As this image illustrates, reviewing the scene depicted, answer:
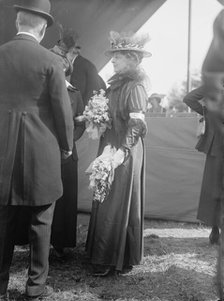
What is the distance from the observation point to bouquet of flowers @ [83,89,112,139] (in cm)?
342

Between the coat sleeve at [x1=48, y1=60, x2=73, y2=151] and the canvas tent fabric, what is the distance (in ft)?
8.85

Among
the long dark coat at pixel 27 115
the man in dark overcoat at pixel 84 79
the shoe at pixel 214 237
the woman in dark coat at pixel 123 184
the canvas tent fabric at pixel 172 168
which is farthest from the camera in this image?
the canvas tent fabric at pixel 172 168

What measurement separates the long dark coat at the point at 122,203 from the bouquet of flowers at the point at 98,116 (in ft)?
0.18

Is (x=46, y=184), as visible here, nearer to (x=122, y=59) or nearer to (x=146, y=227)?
(x=122, y=59)

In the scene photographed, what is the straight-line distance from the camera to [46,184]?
279 centimetres

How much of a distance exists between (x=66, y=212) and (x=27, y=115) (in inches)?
53.0

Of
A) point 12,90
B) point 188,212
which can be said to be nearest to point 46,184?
point 12,90

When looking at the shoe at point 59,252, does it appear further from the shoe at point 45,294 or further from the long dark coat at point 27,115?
the long dark coat at point 27,115

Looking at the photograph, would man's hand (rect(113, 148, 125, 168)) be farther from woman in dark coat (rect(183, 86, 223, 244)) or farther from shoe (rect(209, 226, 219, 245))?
shoe (rect(209, 226, 219, 245))

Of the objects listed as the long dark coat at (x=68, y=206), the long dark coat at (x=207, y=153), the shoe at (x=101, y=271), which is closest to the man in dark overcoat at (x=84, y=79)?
the long dark coat at (x=68, y=206)

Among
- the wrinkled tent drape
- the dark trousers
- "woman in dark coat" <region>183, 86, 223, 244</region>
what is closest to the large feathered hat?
"woman in dark coat" <region>183, 86, 223, 244</region>

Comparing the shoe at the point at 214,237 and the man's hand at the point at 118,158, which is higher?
the man's hand at the point at 118,158

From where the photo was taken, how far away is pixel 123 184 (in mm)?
3436

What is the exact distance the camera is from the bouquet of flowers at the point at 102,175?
3.33m
